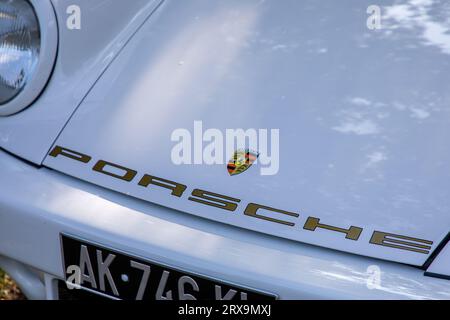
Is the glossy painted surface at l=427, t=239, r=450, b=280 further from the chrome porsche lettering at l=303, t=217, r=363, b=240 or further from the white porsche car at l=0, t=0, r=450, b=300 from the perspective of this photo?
the chrome porsche lettering at l=303, t=217, r=363, b=240

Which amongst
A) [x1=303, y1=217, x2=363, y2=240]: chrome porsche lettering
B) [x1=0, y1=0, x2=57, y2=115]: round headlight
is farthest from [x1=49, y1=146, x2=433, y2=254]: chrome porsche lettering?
[x1=0, y1=0, x2=57, y2=115]: round headlight

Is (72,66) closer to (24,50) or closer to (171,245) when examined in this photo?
(24,50)

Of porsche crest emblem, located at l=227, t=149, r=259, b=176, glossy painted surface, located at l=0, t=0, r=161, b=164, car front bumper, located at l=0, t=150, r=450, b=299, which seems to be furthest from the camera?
glossy painted surface, located at l=0, t=0, r=161, b=164

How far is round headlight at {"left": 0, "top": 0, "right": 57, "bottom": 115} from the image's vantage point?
1736mm

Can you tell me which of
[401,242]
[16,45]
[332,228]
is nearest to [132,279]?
[332,228]

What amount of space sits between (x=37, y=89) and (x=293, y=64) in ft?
1.95

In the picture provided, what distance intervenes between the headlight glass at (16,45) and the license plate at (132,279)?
0.43 m

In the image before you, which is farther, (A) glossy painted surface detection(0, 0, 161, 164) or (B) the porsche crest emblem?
(A) glossy painted surface detection(0, 0, 161, 164)

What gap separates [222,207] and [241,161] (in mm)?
111

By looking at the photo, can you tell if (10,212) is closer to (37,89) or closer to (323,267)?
(37,89)

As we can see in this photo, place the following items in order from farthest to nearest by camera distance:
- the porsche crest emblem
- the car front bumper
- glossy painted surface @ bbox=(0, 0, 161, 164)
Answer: glossy painted surface @ bbox=(0, 0, 161, 164)
the porsche crest emblem
the car front bumper

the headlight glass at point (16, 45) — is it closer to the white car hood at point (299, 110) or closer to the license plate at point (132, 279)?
the white car hood at point (299, 110)
